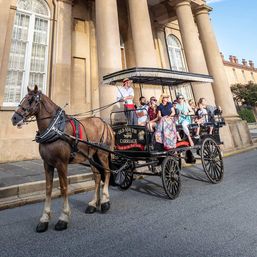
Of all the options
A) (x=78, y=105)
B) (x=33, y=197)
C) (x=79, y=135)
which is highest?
(x=78, y=105)

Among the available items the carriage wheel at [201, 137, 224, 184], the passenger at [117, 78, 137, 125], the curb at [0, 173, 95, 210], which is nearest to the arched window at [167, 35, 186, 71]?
the passenger at [117, 78, 137, 125]

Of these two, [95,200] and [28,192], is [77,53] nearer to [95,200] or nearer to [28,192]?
[28,192]

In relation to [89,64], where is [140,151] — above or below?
below

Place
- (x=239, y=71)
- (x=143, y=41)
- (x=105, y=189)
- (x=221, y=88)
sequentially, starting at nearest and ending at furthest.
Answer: (x=105, y=189), (x=143, y=41), (x=221, y=88), (x=239, y=71)

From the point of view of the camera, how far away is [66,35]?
35.9ft

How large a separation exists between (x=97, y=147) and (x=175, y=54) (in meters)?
15.9

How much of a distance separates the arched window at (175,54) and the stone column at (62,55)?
879 centimetres

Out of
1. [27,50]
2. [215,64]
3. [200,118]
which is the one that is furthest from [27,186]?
[215,64]

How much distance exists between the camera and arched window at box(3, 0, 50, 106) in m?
9.37

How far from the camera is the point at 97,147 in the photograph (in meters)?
3.67

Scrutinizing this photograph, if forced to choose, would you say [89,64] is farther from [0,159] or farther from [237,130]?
[237,130]

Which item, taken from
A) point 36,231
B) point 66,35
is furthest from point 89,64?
point 36,231

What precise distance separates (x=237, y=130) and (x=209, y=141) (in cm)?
831

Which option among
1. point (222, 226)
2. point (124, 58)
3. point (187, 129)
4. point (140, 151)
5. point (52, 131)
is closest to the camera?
point (222, 226)
